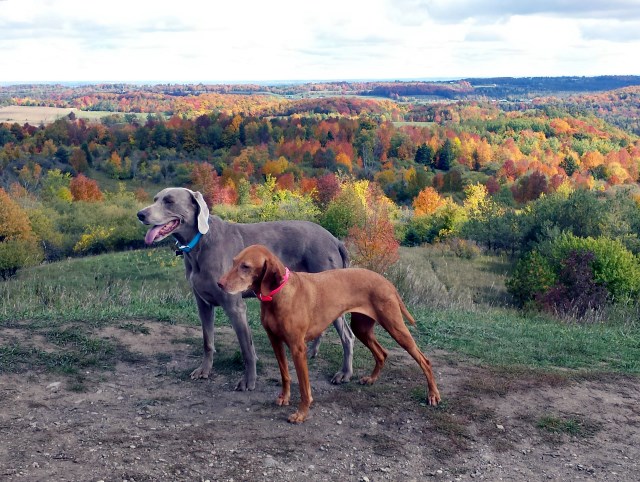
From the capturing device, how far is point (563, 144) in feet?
397

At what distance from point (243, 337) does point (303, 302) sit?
1.06 m

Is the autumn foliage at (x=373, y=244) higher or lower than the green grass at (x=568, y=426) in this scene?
lower

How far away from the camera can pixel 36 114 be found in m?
130

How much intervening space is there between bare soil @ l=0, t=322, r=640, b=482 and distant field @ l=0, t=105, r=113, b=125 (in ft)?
384

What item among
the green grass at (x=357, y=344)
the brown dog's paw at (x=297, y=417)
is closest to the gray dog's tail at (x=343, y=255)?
the green grass at (x=357, y=344)

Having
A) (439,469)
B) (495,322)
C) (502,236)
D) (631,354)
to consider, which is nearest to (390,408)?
(439,469)

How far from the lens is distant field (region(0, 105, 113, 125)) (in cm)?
11662

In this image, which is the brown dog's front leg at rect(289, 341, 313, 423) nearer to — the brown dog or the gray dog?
the brown dog

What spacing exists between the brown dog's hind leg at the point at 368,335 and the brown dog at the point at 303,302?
6cm

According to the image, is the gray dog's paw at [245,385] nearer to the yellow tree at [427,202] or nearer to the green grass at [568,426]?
the green grass at [568,426]

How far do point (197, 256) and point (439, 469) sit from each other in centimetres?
304

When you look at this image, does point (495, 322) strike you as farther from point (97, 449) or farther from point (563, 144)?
point (563, 144)

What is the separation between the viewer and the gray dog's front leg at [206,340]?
6.71 meters

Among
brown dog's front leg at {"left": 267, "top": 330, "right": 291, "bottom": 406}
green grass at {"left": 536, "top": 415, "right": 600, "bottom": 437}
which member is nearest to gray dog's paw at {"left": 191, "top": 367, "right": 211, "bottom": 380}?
brown dog's front leg at {"left": 267, "top": 330, "right": 291, "bottom": 406}
